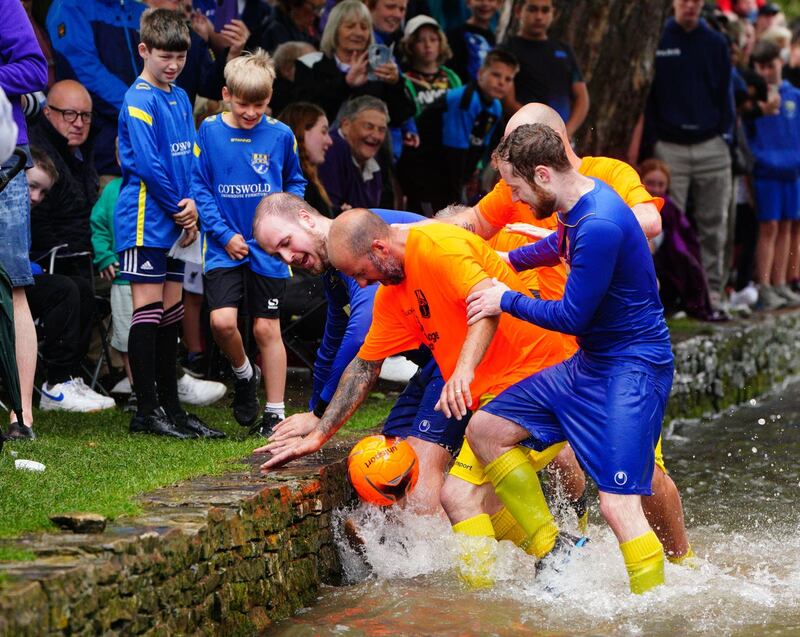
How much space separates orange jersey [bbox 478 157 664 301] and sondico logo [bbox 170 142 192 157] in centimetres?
201

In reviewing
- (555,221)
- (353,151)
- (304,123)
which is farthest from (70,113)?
(555,221)

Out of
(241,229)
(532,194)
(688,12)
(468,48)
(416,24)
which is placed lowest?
(241,229)

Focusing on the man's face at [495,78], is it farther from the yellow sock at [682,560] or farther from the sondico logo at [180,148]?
the yellow sock at [682,560]

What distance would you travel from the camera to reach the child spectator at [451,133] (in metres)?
11.9

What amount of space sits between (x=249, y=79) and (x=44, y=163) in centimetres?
178

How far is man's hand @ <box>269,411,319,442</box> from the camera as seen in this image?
684 cm

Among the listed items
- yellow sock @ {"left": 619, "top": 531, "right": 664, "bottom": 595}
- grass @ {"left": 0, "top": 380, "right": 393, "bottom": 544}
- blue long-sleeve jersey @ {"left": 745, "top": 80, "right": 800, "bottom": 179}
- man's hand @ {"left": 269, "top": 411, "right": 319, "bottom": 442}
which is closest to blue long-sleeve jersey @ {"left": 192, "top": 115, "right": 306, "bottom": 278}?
grass @ {"left": 0, "top": 380, "right": 393, "bottom": 544}

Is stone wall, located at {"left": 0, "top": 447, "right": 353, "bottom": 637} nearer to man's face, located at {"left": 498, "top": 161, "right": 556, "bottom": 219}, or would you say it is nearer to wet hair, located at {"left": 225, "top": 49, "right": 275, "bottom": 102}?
man's face, located at {"left": 498, "top": 161, "right": 556, "bottom": 219}

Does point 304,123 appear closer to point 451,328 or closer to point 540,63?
point 540,63

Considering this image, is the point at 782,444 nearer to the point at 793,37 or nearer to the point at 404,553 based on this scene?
the point at 404,553

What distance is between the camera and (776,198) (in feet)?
52.2

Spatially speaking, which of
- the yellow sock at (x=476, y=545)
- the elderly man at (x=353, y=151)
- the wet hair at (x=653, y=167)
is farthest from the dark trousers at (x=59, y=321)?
the wet hair at (x=653, y=167)

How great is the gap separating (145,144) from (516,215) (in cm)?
222

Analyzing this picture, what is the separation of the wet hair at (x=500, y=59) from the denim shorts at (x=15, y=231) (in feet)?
17.5
